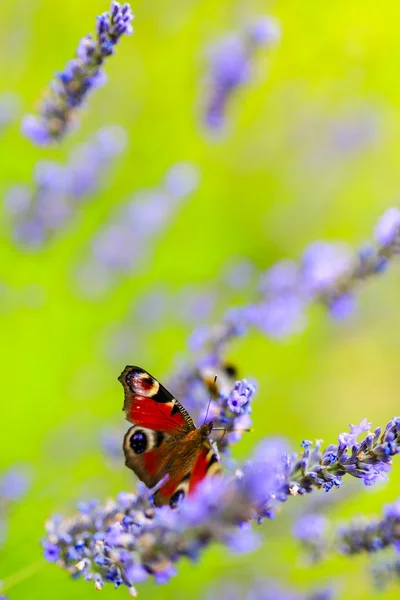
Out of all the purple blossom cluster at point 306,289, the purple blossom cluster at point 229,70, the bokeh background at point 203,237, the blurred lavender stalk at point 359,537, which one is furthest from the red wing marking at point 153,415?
the purple blossom cluster at point 229,70

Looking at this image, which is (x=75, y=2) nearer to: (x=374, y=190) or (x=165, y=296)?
(x=165, y=296)

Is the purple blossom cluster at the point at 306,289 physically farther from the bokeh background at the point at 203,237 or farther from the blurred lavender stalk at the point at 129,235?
the blurred lavender stalk at the point at 129,235

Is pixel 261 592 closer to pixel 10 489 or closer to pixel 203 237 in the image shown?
pixel 10 489

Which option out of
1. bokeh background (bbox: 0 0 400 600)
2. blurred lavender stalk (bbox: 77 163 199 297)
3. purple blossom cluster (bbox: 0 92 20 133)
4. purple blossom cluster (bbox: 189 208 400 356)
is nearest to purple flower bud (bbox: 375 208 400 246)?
purple blossom cluster (bbox: 189 208 400 356)

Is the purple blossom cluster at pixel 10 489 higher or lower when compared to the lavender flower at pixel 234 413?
higher

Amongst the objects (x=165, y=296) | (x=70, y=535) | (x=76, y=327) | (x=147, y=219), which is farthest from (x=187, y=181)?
(x=70, y=535)

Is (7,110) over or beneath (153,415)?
over

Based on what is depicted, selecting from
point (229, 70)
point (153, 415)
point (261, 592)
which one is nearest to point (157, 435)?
point (153, 415)
